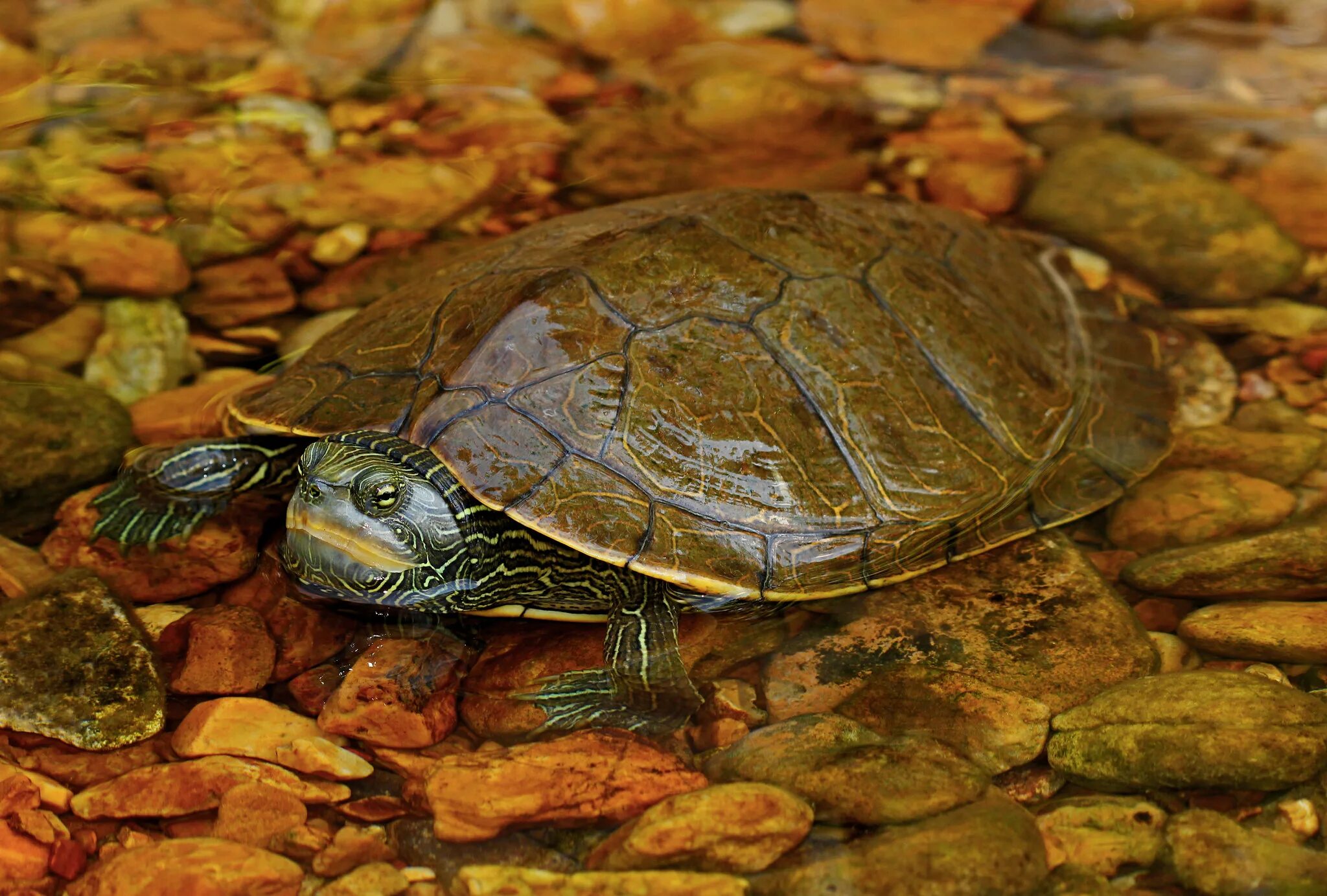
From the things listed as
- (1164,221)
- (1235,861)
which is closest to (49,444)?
(1235,861)

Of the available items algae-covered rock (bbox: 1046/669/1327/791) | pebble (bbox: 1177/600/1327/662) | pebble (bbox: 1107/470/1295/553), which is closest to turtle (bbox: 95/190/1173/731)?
pebble (bbox: 1107/470/1295/553)

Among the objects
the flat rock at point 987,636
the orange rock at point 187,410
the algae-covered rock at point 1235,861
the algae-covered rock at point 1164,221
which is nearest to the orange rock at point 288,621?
the orange rock at point 187,410

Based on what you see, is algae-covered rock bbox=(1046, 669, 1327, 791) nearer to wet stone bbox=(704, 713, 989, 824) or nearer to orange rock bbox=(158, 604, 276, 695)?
wet stone bbox=(704, 713, 989, 824)

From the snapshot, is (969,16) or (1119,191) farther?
(969,16)

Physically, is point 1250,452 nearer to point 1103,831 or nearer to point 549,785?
point 1103,831

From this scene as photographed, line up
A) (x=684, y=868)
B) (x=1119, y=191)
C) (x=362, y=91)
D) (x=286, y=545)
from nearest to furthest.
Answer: (x=684, y=868)
(x=286, y=545)
(x=1119, y=191)
(x=362, y=91)

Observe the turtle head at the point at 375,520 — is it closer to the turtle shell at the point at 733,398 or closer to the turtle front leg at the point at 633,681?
the turtle shell at the point at 733,398

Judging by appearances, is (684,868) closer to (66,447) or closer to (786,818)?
(786,818)

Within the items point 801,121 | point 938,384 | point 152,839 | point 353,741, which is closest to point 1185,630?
point 938,384
